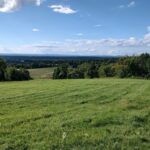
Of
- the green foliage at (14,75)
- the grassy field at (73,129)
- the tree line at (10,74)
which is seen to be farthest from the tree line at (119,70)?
the grassy field at (73,129)

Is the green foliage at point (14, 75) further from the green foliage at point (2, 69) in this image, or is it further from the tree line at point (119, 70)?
the tree line at point (119, 70)

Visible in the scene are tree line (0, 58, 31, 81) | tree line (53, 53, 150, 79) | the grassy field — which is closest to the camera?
the grassy field

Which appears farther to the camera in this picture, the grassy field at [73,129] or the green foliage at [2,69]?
the green foliage at [2,69]

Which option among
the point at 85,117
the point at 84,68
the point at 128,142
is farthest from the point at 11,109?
the point at 84,68

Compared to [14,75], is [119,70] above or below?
above

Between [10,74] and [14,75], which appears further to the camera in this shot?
[14,75]

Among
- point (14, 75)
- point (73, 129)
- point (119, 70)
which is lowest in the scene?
point (14, 75)

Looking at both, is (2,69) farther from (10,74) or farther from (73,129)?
(73,129)

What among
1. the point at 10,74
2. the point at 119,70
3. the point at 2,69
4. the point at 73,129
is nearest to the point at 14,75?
the point at 10,74

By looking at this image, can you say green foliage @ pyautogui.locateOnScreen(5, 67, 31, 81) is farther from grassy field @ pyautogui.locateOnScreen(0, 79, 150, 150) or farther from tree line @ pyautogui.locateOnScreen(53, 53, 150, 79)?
grassy field @ pyautogui.locateOnScreen(0, 79, 150, 150)

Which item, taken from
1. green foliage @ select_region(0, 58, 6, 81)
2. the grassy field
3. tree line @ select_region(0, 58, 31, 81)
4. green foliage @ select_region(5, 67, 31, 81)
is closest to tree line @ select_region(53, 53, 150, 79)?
green foliage @ select_region(5, 67, 31, 81)

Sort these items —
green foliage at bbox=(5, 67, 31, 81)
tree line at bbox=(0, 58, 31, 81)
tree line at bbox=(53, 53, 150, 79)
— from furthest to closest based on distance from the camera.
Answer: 1. tree line at bbox=(53, 53, 150, 79)
2. green foliage at bbox=(5, 67, 31, 81)
3. tree line at bbox=(0, 58, 31, 81)

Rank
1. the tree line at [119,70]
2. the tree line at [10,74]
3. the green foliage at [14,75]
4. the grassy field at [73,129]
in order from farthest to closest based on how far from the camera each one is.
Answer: the tree line at [119,70] → the green foliage at [14,75] → the tree line at [10,74] → the grassy field at [73,129]

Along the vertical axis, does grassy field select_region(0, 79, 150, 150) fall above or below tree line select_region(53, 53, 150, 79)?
above
